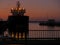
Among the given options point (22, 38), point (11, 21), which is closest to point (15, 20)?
point (11, 21)

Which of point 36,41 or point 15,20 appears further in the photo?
point 36,41

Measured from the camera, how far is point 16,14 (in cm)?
862

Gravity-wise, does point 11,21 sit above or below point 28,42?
above

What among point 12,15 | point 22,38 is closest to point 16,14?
point 12,15

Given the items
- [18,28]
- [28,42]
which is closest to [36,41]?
[28,42]

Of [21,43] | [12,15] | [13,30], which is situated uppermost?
[12,15]

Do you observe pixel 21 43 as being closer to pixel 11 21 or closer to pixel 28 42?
pixel 28 42

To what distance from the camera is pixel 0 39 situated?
8.56m

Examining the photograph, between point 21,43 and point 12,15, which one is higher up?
point 12,15

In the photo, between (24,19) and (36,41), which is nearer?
(24,19)

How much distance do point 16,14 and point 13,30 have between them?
0.83 meters

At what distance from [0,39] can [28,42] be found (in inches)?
49.8

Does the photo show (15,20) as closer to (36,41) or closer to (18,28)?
(18,28)

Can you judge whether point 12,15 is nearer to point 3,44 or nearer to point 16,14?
point 16,14
